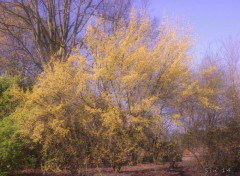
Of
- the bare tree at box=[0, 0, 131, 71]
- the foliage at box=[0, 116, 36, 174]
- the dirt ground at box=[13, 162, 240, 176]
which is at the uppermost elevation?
the bare tree at box=[0, 0, 131, 71]

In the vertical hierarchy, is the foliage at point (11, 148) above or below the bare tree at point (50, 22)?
below

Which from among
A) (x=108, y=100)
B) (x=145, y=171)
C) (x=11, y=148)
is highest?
(x=108, y=100)

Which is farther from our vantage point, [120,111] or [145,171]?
[145,171]

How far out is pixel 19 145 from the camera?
939 cm

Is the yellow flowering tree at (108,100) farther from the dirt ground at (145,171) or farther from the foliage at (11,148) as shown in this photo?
the dirt ground at (145,171)

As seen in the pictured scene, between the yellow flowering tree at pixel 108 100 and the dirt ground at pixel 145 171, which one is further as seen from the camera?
the dirt ground at pixel 145 171

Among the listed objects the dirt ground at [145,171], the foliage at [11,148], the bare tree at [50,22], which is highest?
the bare tree at [50,22]

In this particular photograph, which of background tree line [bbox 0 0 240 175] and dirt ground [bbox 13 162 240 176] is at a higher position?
background tree line [bbox 0 0 240 175]

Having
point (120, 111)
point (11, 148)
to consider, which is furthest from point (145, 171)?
point (11, 148)

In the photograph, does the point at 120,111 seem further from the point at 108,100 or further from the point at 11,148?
the point at 11,148

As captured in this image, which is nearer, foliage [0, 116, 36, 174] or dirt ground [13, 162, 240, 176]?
foliage [0, 116, 36, 174]

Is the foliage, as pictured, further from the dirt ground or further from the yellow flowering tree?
the dirt ground

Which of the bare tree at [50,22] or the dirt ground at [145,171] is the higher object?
the bare tree at [50,22]

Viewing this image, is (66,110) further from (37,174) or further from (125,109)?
(37,174)
